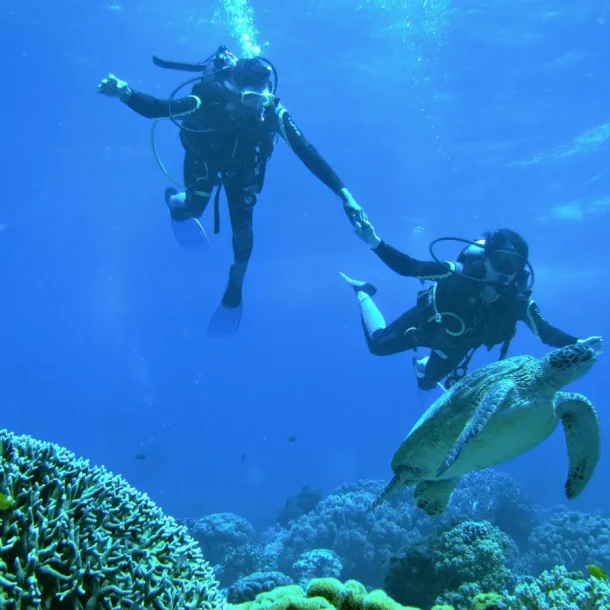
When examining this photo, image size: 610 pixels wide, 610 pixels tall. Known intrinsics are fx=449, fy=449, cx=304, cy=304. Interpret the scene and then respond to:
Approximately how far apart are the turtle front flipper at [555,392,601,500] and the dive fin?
6.53m

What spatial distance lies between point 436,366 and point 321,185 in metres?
20.1

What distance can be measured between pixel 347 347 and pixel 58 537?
7476cm

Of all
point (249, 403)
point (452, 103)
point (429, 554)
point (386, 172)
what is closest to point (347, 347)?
point (249, 403)

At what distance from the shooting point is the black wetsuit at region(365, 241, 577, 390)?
20.9 feet

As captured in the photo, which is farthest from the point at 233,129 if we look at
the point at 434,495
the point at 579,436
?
Result: the point at 579,436

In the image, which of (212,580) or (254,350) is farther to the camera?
(254,350)

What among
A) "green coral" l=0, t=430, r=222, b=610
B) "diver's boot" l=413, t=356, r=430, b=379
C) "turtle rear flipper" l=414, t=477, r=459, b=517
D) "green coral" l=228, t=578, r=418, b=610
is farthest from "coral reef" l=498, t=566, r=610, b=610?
"diver's boot" l=413, t=356, r=430, b=379

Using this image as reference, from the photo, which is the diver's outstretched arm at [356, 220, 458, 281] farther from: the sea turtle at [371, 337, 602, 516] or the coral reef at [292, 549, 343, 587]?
the coral reef at [292, 549, 343, 587]

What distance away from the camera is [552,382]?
3.76 meters

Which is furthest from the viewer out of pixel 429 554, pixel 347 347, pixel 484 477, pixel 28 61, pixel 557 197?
pixel 347 347

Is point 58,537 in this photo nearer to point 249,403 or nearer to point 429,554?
point 429,554

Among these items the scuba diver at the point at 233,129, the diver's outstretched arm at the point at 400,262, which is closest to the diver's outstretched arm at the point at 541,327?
the diver's outstretched arm at the point at 400,262

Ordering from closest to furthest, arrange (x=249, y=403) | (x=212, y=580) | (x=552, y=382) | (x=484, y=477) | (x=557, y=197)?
(x=212, y=580)
(x=552, y=382)
(x=484, y=477)
(x=557, y=197)
(x=249, y=403)

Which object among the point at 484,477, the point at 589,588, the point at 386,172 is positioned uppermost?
the point at 386,172
